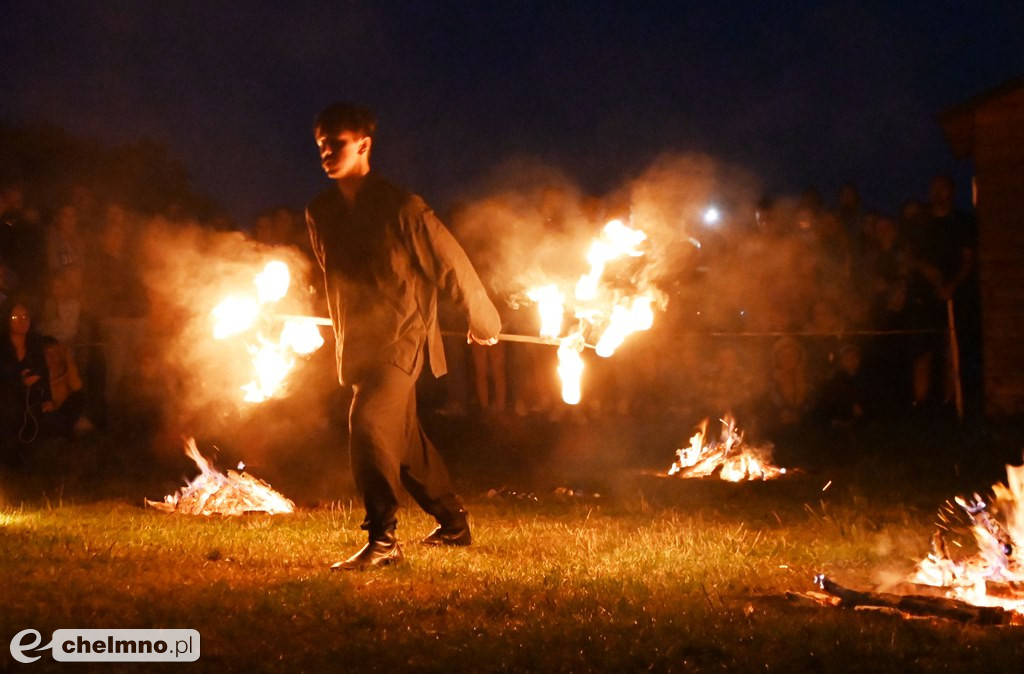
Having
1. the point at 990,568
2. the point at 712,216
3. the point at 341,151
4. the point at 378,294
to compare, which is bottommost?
the point at 990,568

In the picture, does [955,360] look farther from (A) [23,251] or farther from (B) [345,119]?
(A) [23,251]

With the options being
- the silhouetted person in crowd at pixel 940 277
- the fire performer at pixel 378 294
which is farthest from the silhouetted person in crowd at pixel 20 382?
the silhouetted person in crowd at pixel 940 277

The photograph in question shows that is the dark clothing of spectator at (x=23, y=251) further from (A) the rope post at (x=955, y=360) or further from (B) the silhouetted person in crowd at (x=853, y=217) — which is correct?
(A) the rope post at (x=955, y=360)

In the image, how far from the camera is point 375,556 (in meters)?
7.19

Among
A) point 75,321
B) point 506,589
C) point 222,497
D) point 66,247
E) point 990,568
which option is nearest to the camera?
point 990,568

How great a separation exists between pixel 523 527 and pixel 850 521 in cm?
227

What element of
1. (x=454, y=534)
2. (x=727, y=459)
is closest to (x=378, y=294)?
(x=454, y=534)

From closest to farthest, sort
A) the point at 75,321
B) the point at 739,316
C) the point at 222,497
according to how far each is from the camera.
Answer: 1. the point at 222,497
2. the point at 75,321
3. the point at 739,316

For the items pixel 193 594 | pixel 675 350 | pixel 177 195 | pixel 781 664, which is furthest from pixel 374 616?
pixel 177 195

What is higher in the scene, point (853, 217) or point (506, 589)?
point (853, 217)

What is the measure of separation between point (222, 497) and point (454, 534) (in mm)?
2577

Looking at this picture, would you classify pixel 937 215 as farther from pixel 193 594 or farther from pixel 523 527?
pixel 193 594

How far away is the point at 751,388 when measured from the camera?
14102 millimetres

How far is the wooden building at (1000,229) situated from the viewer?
14.2 meters
